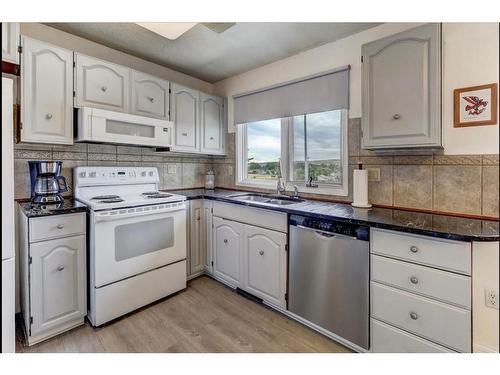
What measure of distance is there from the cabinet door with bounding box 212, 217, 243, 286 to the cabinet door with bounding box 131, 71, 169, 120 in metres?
1.16

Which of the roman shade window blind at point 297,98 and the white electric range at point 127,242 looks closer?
the white electric range at point 127,242

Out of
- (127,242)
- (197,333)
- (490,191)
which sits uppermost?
(490,191)

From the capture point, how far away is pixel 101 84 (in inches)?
80.3

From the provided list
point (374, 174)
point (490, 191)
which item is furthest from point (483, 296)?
point (374, 174)

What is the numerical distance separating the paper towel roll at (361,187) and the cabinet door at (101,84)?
1.97 metres

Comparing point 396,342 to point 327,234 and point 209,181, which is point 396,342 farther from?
point 209,181

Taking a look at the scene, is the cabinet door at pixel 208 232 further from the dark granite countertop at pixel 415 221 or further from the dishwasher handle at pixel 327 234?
the dishwasher handle at pixel 327 234

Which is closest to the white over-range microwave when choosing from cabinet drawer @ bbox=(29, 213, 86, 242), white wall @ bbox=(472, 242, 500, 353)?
cabinet drawer @ bbox=(29, 213, 86, 242)

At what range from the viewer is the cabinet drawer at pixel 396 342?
1.27 metres

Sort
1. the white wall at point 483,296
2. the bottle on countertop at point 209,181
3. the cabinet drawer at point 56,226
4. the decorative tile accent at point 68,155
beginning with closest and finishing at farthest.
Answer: the white wall at point 483,296 < the cabinet drawer at point 56,226 < the decorative tile accent at point 68,155 < the bottle on countertop at point 209,181

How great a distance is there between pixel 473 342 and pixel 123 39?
9.94 ft

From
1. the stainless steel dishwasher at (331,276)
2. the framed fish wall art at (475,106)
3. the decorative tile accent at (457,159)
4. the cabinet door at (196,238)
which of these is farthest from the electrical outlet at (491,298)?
the cabinet door at (196,238)

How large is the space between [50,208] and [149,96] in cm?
124

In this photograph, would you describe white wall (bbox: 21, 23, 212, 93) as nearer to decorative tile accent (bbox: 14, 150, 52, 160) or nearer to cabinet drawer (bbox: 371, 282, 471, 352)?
decorative tile accent (bbox: 14, 150, 52, 160)
